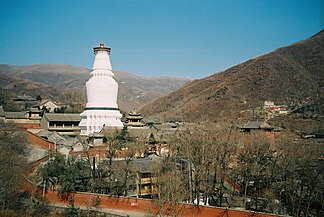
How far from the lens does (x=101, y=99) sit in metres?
38.7

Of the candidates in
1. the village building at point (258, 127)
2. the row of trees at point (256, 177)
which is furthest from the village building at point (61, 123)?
the row of trees at point (256, 177)

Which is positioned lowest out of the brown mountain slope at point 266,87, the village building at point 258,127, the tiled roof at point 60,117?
the village building at point 258,127

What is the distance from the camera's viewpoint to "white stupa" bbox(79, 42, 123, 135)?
37750mm

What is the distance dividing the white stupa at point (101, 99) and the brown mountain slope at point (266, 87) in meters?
42.0

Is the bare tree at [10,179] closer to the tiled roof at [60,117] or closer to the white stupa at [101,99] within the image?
the white stupa at [101,99]

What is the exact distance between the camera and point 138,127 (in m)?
40.7

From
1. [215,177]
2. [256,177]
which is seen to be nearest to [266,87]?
[256,177]

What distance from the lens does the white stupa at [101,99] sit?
3775 cm

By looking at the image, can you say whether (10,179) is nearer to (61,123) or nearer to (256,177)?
(256,177)

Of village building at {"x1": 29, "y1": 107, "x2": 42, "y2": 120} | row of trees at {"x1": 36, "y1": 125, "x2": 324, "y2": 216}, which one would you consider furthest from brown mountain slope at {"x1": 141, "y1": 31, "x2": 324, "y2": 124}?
row of trees at {"x1": 36, "y1": 125, "x2": 324, "y2": 216}

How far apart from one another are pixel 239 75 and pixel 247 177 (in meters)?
101

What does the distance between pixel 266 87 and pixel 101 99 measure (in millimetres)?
66157

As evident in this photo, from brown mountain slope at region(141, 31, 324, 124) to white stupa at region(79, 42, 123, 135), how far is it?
138 ft

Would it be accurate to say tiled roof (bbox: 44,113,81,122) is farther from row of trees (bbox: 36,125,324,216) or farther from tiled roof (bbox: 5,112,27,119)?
row of trees (bbox: 36,125,324,216)
